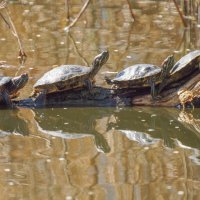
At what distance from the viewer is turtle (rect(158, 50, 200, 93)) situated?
7.93 meters

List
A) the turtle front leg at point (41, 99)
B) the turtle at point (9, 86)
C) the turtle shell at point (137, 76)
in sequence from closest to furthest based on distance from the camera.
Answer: the turtle shell at point (137, 76)
the turtle at point (9, 86)
the turtle front leg at point (41, 99)

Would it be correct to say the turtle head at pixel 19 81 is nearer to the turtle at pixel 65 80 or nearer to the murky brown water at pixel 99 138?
the turtle at pixel 65 80

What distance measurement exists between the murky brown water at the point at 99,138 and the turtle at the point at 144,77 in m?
0.26

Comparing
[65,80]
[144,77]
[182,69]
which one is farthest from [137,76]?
[65,80]

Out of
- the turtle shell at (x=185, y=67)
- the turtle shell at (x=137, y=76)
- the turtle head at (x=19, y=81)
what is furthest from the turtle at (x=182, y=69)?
the turtle head at (x=19, y=81)

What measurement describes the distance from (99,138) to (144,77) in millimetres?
896

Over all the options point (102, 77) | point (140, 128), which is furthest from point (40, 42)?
point (140, 128)

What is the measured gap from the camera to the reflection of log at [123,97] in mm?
7930

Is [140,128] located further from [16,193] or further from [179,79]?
[16,193]

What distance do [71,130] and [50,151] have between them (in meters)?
0.69

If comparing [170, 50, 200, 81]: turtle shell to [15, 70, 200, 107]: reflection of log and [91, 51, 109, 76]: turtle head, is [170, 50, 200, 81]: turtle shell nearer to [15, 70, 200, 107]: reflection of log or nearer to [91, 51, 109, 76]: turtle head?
[15, 70, 200, 107]: reflection of log

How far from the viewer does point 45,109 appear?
8.14 meters

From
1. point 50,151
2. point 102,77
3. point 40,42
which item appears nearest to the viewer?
point 50,151

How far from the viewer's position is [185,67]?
7910 millimetres
